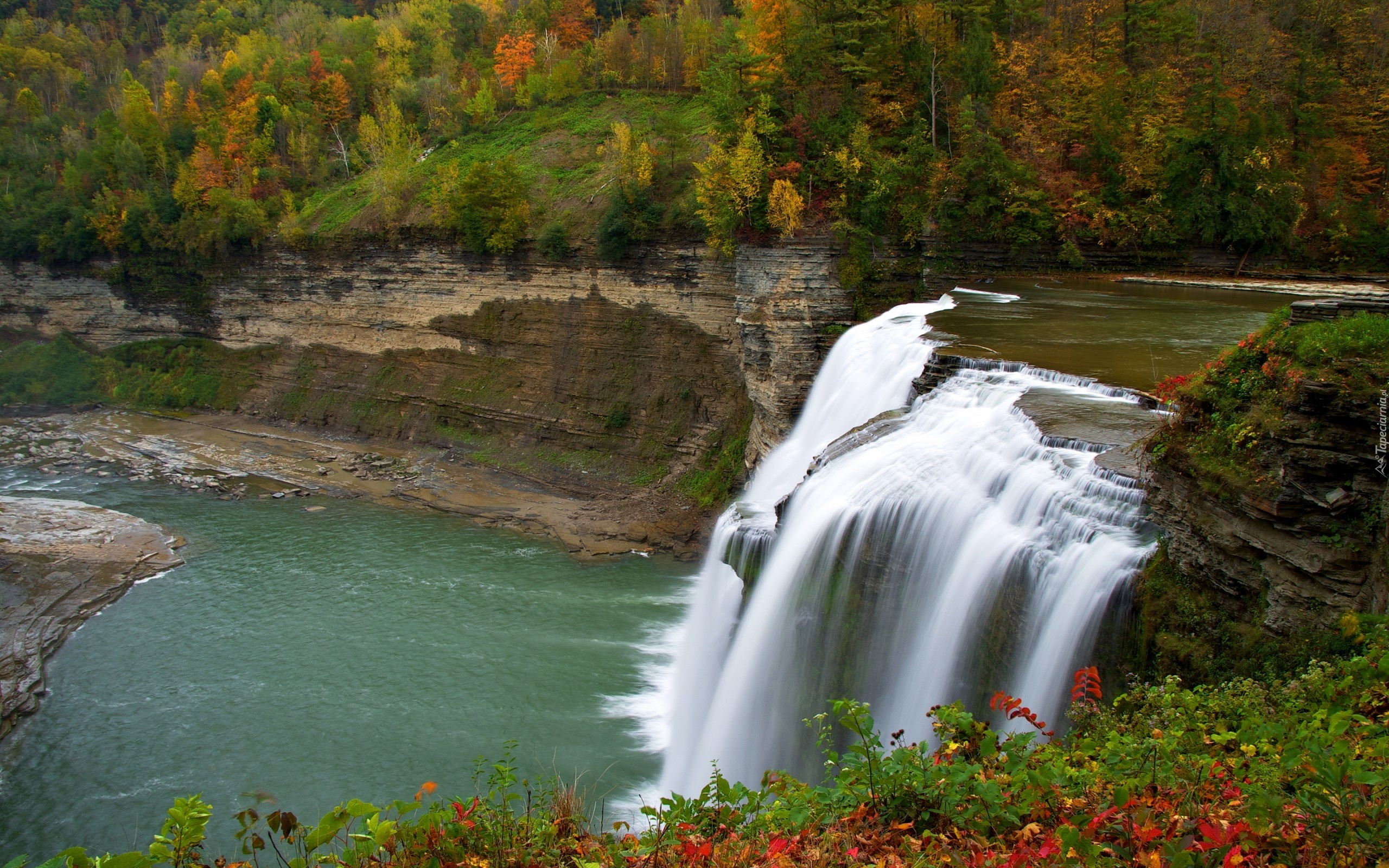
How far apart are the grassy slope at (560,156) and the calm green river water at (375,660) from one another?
15197 mm

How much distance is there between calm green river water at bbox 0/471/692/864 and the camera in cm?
1500

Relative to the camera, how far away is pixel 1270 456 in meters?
8.39

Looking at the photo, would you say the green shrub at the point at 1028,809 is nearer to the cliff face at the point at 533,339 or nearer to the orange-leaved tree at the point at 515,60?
the cliff face at the point at 533,339

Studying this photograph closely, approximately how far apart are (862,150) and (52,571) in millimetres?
28051

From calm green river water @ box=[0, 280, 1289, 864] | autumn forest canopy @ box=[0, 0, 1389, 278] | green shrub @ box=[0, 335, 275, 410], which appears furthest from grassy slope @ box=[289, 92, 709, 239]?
calm green river water @ box=[0, 280, 1289, 864]

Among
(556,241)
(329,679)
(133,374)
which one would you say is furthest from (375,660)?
(133,374)

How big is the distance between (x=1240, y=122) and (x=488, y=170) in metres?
28.1

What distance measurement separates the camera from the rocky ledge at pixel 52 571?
757 inches

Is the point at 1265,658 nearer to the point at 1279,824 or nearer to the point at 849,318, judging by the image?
the point at 1279,824

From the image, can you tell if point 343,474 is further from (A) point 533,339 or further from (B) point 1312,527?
(B) point 1312,527

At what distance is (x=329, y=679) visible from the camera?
60.5ft

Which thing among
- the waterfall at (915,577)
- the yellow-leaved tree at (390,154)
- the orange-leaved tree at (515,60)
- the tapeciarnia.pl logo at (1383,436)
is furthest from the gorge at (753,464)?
the orange-leaved tree at (515,60)

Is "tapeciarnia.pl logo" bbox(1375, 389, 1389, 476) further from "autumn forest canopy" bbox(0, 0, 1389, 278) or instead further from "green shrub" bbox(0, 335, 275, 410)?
"green shrub" bbox(0, 335, 275, 410)

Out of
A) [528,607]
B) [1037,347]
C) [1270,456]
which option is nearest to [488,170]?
[528,607]
